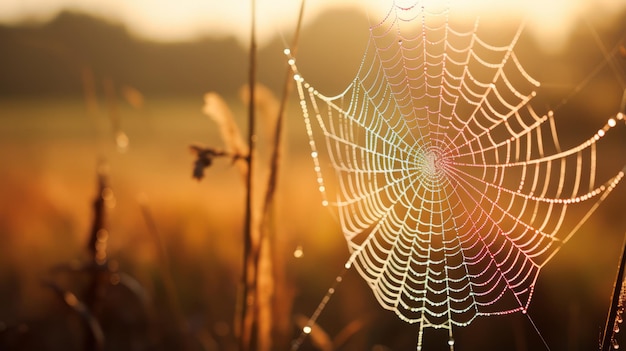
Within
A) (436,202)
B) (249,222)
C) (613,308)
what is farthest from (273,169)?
(436,202)

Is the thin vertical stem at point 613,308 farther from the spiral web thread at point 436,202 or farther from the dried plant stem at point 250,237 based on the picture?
the dried plant stem at point 250,237

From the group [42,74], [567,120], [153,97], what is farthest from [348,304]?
[153,97]

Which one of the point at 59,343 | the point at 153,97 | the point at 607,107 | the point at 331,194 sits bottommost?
the point at 59,343

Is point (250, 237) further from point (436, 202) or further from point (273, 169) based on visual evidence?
point (436, 202)

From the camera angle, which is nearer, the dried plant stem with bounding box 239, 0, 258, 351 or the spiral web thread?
the dried plant stem with bounding box 239, 0, 258, 351

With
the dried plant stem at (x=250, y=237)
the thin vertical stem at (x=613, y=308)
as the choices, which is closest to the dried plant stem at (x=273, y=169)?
the dried plant stem at (x=250, y=237)

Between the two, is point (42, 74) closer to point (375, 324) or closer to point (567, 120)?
point (567, 120)

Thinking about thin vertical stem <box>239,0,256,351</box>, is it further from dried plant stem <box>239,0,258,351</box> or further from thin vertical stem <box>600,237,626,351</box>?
thin vertical stem <box>600,237,626,351</box>

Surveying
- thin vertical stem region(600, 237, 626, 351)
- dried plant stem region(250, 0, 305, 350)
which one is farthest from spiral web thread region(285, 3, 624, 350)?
thin vertical stem region(600, 237, 626, 351)
